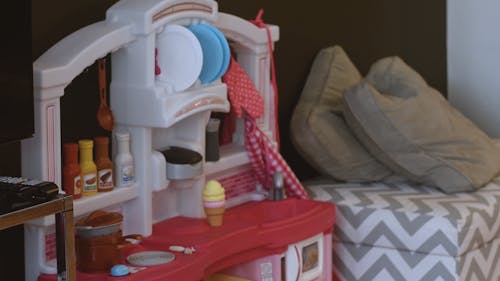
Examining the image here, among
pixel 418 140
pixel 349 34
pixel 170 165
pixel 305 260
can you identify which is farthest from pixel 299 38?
pixel 170 165

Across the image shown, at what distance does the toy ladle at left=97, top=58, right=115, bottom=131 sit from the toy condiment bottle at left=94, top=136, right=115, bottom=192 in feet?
0.13

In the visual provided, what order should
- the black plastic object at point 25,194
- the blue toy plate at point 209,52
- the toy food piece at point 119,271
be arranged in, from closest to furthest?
Answer: the black plastic object at point 25,194, the toy food piece at point 119,271, the blue toy plate at point 209,52

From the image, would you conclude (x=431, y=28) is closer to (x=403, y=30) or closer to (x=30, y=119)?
(x=403, y=30)

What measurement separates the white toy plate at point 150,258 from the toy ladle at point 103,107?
0.29 meters

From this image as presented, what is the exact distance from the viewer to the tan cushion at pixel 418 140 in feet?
8.75

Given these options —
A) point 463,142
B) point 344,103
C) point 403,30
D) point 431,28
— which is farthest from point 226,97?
point 431,28

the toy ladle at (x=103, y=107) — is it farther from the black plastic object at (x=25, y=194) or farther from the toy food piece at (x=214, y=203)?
the black plastic object at (x=25, y=194)

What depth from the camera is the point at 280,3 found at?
2.79m

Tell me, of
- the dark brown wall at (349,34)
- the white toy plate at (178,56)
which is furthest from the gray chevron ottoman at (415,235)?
the white toy plate at (178,56)

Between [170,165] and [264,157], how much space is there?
0.41 meters

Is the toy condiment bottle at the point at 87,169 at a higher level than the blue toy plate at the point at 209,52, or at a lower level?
lower

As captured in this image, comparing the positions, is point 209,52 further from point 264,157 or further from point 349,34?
point 349,34

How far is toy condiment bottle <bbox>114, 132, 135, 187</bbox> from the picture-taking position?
6.79 feet

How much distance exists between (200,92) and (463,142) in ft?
3.00
